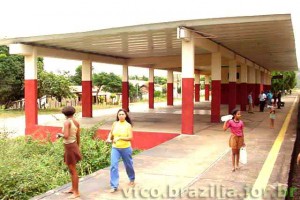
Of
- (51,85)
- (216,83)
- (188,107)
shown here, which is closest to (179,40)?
(216,83)

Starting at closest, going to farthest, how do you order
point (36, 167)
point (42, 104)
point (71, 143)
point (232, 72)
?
point (71, 143) → point (36, 167) → point (232, 72) → point (42, 104)

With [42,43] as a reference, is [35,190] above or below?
below

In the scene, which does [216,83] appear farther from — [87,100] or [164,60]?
[87,100]

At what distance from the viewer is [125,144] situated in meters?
5.92

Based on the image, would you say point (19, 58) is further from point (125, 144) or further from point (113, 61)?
point (125, 144)

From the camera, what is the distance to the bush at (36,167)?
23.0ft

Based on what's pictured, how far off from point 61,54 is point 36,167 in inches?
434

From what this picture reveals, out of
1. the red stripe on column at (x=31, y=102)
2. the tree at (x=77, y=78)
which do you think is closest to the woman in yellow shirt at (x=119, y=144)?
the red stripe on column at (x=31, y=102)

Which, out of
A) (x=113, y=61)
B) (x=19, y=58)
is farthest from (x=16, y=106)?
(x=113, y=61)

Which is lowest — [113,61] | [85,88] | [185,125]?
[185,125]

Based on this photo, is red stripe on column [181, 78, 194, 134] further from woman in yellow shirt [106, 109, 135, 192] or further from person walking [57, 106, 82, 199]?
person walking [57, 106, 82, 199]

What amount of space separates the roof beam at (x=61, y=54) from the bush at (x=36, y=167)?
4.86m

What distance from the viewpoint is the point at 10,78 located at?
3088 centimetres

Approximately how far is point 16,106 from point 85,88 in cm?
1596
